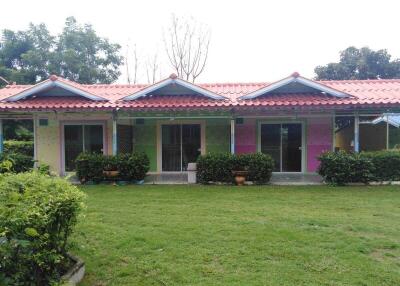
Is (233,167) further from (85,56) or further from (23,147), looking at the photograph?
(85,56)

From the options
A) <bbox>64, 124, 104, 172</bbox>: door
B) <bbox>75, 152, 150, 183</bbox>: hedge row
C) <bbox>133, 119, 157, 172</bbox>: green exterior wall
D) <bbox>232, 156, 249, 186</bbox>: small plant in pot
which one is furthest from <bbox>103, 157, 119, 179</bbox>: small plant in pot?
<bbox>232, 156, 249, 186</bbox>: small plant in pot

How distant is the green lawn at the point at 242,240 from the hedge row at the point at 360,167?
184cm

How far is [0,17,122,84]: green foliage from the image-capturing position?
27766mm

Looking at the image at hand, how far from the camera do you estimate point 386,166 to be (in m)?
12.1

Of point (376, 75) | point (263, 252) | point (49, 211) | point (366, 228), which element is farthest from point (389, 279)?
point (376, 75)

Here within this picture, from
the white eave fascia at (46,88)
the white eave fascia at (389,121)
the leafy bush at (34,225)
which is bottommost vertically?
the leafy bush at (34,225)

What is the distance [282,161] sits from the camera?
48.8 ft

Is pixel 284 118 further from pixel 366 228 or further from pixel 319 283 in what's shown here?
pixel 319 283

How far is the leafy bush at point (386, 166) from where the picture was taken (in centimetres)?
1207

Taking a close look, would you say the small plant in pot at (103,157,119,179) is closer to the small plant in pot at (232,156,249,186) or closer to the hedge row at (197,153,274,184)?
the hedge row at (197,153,274,184)

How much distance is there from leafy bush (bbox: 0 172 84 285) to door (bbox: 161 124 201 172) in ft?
34.8

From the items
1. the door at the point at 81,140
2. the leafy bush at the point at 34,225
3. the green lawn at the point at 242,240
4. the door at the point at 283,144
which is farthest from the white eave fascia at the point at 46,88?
the leafy bush at the point at 34,225

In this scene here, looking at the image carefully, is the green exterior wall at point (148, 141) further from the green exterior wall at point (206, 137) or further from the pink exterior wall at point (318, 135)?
the pink exterior wall at point (318, 135)

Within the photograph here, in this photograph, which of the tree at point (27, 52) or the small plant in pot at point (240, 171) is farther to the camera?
the tree at point (27, 52)
